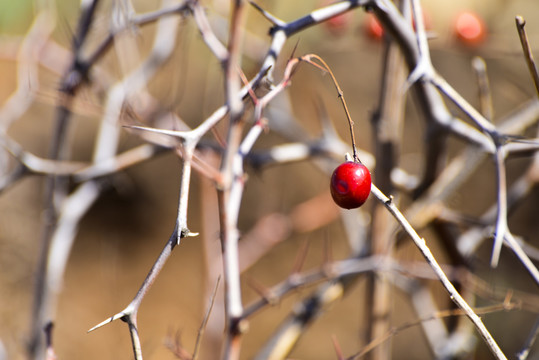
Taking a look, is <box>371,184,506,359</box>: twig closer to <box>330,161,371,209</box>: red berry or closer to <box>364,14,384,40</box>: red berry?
<box>330,161,371,209</box>: red berry

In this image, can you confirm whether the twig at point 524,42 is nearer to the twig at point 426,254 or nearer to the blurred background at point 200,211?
the twig at point 426,254

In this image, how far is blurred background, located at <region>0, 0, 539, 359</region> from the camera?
223 centimetres

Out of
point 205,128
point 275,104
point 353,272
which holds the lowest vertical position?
point 353,272

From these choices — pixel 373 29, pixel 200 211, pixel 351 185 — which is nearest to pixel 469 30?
pixel 373 29

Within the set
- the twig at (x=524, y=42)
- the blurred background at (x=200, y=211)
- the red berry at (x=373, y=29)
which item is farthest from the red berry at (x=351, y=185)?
the blurred background at (x=200, y=211)

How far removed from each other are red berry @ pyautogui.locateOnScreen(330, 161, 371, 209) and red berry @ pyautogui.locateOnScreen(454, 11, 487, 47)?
0.89m

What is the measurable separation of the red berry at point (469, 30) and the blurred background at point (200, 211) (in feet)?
2.75

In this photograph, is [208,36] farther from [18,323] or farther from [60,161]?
[18,323]

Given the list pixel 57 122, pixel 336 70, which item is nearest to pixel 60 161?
pixel 57 122

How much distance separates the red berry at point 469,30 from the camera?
1281 mm

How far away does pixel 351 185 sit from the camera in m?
0.55

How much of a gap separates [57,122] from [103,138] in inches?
7.4

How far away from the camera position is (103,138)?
135 centimetres

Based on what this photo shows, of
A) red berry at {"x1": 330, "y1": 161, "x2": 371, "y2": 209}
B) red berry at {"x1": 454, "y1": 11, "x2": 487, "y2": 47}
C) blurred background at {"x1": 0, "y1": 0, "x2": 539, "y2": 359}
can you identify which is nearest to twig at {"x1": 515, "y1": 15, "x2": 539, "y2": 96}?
red berry at {"x1": 330, "y1": 161, "x2": 371, "y2": 209}
